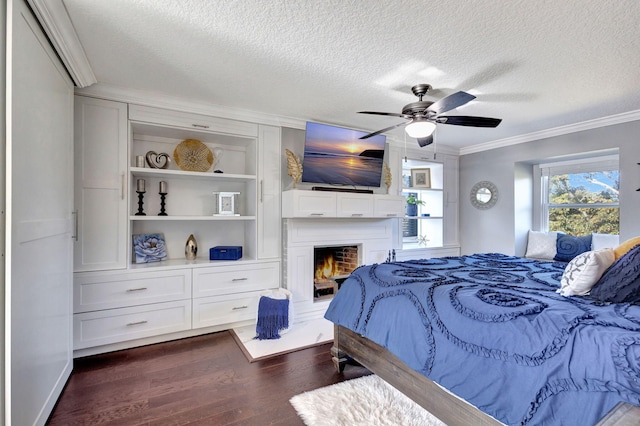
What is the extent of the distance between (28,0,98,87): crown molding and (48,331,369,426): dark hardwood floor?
7.51ft

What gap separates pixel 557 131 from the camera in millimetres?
4086

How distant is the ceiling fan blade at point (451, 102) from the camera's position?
2143 mm


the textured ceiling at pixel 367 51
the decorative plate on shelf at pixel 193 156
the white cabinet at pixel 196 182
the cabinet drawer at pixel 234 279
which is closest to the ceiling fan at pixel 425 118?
the textured ceiling at pixel 367 51

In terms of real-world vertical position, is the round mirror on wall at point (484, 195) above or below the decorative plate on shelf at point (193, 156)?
below

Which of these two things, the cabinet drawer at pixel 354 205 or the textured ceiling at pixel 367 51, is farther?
the cabinet drawer at pixel 354 205

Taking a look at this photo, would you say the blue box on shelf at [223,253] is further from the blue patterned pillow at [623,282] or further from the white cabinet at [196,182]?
the blue patterned pillow at [623,282]

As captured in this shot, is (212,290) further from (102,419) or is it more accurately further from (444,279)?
(444,279)

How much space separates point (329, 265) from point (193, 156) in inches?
86.5

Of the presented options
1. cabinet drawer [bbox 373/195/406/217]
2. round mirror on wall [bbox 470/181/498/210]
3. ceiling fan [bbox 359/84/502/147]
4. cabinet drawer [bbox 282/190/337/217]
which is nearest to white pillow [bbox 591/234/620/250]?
round mirror on wall [bbox 470/181/498/210]

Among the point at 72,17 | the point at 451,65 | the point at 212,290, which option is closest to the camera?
the point at 72,17

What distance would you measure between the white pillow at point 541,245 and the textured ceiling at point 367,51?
1.72 m

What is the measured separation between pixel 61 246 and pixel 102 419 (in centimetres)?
116

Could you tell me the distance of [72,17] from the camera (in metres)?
1.90

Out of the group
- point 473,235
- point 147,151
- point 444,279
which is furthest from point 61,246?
point 473,235
